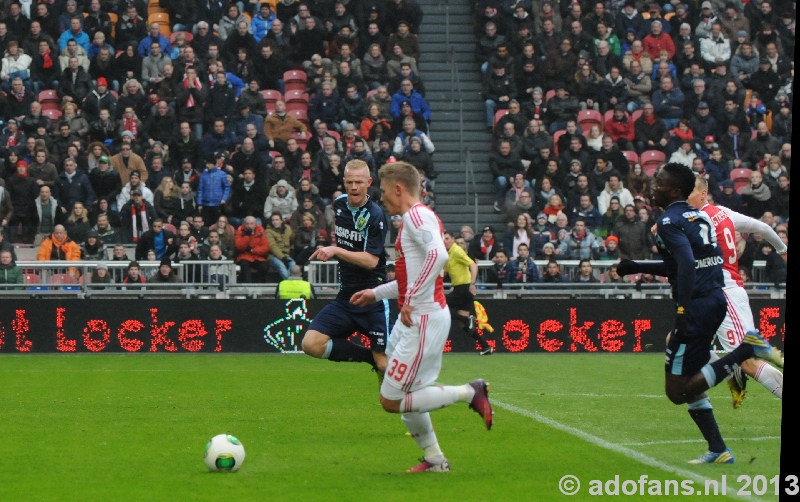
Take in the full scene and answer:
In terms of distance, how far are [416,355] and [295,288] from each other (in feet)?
40.6

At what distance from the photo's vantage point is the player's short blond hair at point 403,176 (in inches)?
321

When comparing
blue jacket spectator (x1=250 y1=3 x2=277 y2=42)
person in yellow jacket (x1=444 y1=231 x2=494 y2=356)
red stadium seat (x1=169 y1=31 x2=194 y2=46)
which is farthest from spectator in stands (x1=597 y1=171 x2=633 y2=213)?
red stadium seat (x1=169 y1=31 x2=194 y2=46)

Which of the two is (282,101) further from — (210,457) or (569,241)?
(210,457)

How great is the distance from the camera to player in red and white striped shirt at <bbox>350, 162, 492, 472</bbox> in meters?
8.00

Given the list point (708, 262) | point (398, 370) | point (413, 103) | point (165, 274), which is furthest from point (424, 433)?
point (413, 103)

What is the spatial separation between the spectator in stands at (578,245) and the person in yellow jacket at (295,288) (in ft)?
16.6

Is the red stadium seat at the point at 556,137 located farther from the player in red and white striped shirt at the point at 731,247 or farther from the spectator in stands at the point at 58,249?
the player in red and white striped shirt at the point at 731,247

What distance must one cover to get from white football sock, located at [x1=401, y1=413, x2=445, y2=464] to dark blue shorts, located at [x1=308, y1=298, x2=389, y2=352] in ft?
9.38

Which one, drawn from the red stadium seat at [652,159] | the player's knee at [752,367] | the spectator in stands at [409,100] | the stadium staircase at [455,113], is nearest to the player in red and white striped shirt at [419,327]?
the player's knee at [752,367]

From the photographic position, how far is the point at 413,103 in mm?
25562

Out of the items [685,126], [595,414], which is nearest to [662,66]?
[685,126]

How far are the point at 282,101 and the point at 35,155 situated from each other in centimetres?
506

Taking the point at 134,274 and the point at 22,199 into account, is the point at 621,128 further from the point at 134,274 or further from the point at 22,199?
the point at 22,199

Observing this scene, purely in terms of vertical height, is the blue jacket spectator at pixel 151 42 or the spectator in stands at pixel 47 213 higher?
the blue jacket spectator at pixel 151 42
